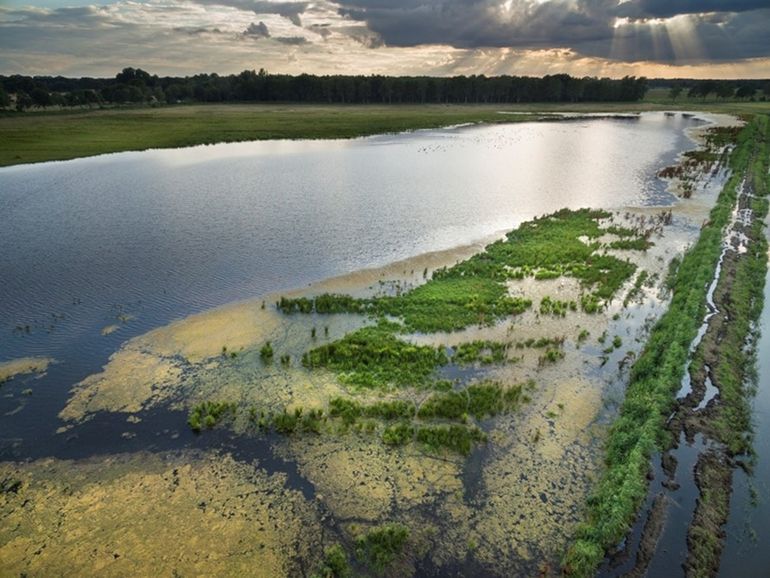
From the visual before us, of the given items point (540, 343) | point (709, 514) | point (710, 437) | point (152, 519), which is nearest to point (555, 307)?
point (540, 343)

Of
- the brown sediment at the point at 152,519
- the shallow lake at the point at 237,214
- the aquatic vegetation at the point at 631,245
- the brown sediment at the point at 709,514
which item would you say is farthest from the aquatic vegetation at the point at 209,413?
the aquatic vegetation at the point at 631,245

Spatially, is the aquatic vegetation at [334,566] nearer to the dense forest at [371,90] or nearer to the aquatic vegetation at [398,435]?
the aquatic vegetation at [398,435]

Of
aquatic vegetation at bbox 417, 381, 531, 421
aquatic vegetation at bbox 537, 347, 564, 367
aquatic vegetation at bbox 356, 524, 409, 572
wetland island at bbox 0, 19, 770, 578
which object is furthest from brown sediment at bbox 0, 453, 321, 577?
aquatic vegetation at bbox 537, 347, 564, 367

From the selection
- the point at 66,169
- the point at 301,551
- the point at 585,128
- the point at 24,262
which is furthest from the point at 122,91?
the point at 301,551

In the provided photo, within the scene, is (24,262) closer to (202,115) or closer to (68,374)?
(68,374)

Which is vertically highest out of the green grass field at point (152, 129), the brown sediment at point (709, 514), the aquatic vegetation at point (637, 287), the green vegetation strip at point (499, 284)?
the green grass field at point (152, 129)

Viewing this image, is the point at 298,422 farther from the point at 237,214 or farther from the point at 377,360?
the point at 237,214
